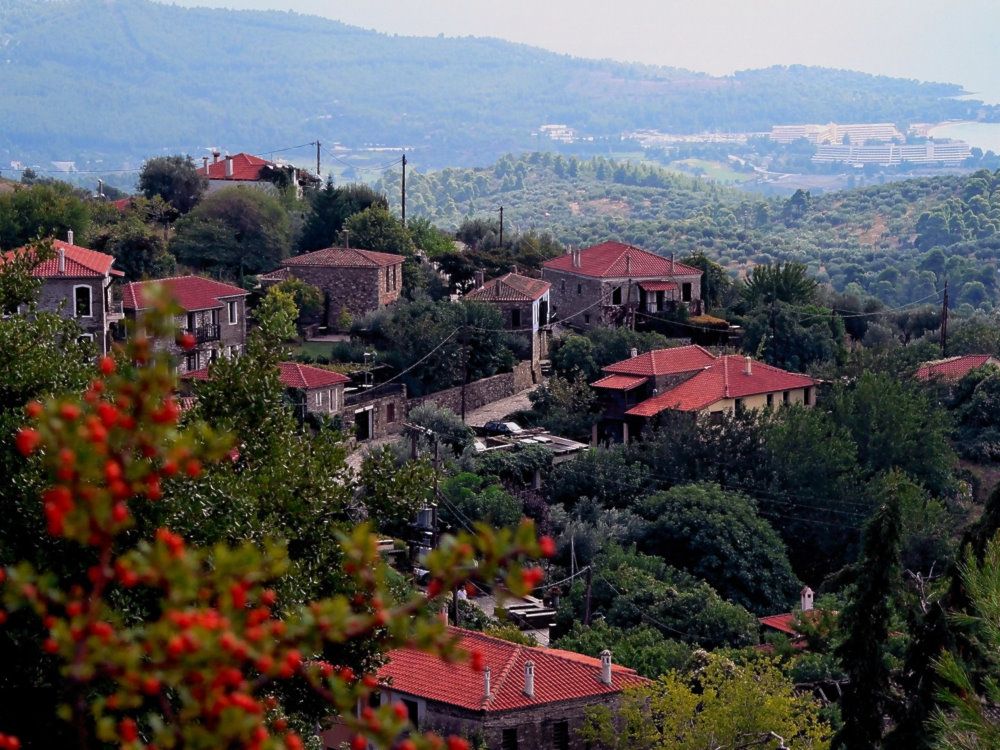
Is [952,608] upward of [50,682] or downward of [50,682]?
downward

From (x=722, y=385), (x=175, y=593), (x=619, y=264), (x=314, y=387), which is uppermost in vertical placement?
(x=175, y=593)

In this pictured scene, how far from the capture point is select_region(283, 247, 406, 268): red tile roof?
48250 mm

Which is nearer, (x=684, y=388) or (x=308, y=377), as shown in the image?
(x=308, y=377)

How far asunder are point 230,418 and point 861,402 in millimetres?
31443

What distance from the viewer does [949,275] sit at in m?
109

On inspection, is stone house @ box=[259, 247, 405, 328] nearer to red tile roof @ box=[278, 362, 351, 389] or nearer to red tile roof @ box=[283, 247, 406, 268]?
red tile roof @ box=[283, 247, 406, 268]

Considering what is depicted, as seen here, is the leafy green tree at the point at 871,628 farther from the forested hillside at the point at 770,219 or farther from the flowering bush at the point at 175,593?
the forested hillside at the point at 770,219

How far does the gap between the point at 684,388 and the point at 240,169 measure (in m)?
25.8

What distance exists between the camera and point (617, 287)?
5212 cm

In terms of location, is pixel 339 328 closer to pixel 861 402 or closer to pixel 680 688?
pixel 861 402

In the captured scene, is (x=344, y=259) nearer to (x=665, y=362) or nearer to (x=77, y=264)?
(x=665, y=362)

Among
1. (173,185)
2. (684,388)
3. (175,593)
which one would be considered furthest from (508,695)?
(173,185)

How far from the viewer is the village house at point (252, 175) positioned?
61.2m

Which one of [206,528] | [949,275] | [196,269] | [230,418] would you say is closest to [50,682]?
[206,528]
